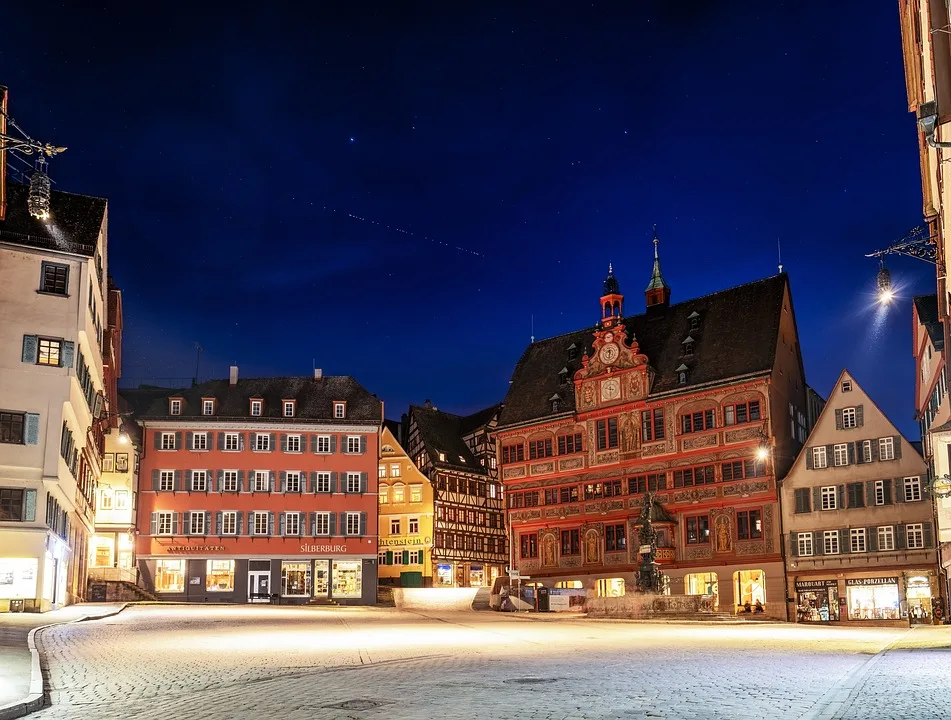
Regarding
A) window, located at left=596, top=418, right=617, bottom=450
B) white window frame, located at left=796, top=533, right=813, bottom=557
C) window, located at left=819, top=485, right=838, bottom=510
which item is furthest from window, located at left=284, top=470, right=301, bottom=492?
window, located at left=819, top=485, right=838, bottom=510

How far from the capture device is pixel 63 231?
141 ft

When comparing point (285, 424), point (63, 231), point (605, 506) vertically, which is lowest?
point (605, 506)

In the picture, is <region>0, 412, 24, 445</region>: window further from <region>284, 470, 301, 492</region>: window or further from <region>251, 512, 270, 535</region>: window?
<region>284, 470, 301, 492</region>: window

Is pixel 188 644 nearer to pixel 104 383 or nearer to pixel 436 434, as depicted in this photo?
pixel 104 383

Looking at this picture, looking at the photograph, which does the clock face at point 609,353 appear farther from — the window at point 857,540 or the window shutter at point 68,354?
the window shutter at point 68,354

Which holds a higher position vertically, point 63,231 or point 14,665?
point 63,231

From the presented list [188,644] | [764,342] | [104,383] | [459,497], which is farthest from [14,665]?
[459,497]

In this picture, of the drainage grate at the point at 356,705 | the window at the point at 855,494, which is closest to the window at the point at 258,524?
the window at the point at 855,494

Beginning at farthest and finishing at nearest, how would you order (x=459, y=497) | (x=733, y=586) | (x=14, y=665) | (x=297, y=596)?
(x=459, y=497) → (x=297, y=596) → (x=733, y=586) → (x=14, y=665)

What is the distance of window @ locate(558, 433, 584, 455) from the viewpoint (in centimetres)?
6178

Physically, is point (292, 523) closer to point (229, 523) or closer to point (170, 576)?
point (229, 523)

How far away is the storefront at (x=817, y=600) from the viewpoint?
51.5m

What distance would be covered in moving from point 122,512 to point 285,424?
435 inches

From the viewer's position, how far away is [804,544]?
52.5 m
